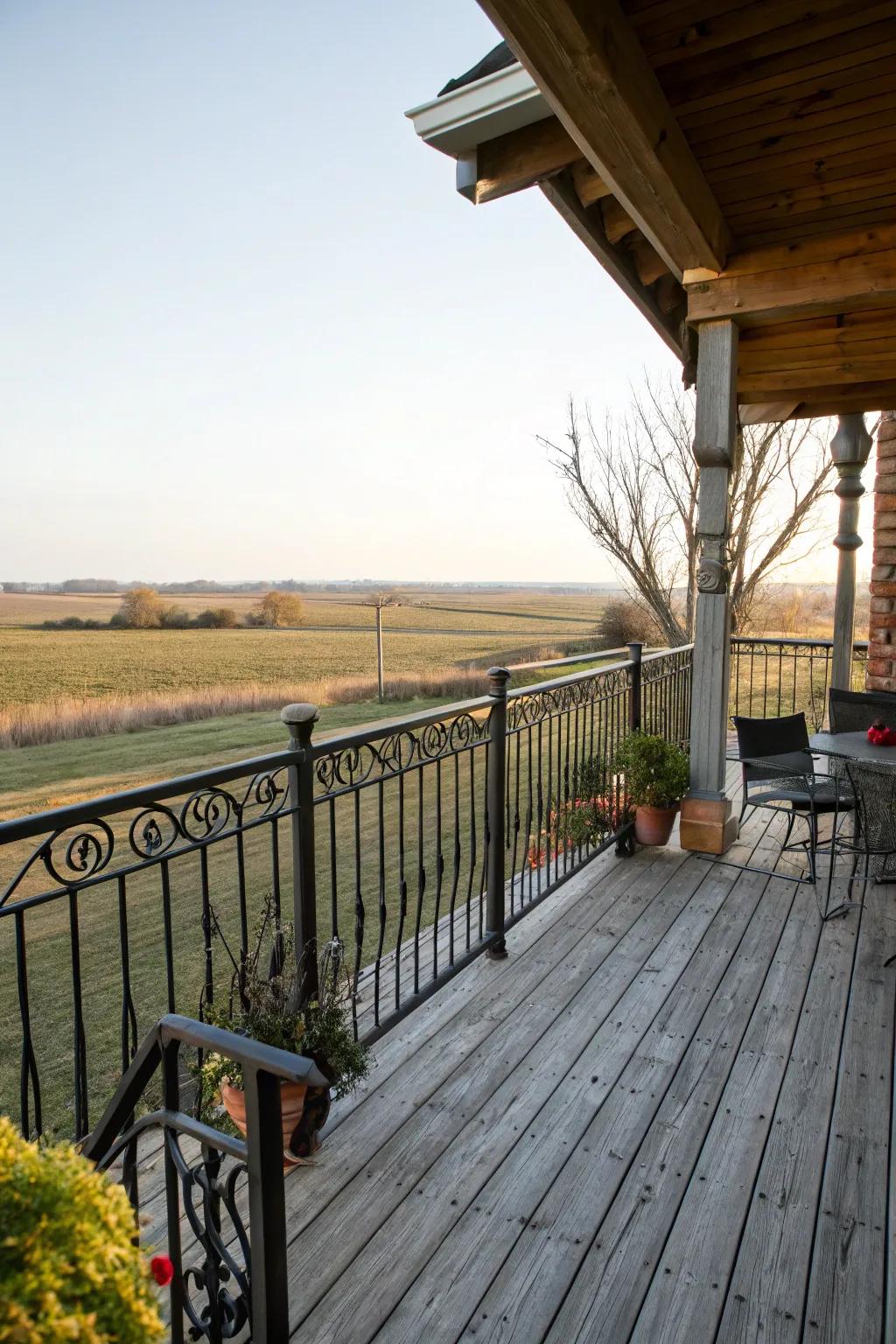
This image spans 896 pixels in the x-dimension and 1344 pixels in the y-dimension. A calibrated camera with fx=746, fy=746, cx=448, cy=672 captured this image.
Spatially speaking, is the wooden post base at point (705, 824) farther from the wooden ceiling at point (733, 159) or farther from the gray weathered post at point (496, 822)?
the wooden ceiling at point (733, 159)

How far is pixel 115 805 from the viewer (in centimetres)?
146

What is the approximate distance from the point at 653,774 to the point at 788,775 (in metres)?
0.85

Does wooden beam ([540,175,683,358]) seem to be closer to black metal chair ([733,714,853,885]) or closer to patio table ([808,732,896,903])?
black metal chair ([733,714,853,885])

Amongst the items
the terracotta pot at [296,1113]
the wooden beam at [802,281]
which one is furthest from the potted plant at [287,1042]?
the wooden beam at [802,281]

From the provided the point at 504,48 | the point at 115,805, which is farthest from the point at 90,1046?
the point at 504,48

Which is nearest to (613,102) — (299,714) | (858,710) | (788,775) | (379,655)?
(299,714)

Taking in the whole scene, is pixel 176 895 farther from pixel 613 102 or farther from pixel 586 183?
pixel 613 102

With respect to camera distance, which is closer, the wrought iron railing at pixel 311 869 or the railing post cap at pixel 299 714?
the wrought iron railing at pixel 311 869

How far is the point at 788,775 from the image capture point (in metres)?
4.08

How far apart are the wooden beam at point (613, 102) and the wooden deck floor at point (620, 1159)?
8.40 ft

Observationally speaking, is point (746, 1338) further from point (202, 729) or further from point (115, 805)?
point (202, 729)

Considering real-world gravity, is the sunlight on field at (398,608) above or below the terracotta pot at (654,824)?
above

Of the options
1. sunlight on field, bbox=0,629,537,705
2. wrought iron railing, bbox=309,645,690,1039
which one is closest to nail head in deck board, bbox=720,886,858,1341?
wrought iron railing, bbox=309,645,690,1039

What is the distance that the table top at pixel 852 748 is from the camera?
3287mm
